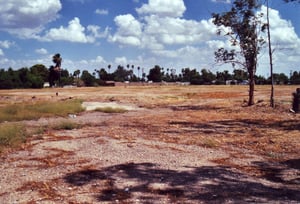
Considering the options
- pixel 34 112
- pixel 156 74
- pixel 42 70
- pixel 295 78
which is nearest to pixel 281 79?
pixel 295 78

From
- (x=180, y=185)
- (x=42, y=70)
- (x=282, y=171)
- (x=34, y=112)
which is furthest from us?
(x=42, y=70)

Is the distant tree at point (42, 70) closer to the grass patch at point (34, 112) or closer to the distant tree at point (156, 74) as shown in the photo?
the distant tree at point (156, 74)

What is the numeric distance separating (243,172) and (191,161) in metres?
1.31

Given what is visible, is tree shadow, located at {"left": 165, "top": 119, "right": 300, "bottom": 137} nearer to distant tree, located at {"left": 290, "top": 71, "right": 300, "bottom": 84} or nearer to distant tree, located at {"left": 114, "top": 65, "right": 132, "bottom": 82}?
distant tree, located at {"left": 290, "top": 71, "right": 300, "bottom": 84}

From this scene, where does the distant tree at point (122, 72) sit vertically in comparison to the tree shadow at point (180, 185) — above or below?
above

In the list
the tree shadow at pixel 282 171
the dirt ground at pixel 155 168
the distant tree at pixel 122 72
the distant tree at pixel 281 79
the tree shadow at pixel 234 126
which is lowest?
the tree shadow at pixel 234 126

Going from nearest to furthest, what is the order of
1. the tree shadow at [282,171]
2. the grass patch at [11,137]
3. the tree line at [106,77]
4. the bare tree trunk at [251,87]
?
the tree shadow at [282,171] < the grass patch at [11,137] < the bare tree trunk at [251,87] < the tree line at [106,77]

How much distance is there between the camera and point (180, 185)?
7.04 m

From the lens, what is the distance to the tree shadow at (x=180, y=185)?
20.9 feet

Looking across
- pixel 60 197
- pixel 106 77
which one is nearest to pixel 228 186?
pixel 60 197

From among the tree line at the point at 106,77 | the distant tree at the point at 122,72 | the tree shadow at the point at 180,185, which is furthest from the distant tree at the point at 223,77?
the tree shadow at the point at 180,185

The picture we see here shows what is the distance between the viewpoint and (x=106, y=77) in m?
132

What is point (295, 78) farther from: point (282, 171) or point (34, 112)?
point (282, 171)

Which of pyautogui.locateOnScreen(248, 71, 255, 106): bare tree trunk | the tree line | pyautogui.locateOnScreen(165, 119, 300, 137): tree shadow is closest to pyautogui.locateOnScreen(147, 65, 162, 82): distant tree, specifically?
the tree line
